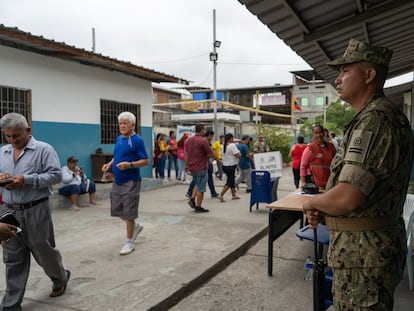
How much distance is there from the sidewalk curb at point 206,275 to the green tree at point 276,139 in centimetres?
1357

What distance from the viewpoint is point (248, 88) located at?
177 feet

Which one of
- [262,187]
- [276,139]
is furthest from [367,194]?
[276,139]

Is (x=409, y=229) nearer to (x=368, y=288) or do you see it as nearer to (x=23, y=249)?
(x=368, y=288)

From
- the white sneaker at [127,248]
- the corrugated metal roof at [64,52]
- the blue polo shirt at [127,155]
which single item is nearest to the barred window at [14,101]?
the corrugated metal roof at [64,52]

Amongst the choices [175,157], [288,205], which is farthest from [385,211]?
[175,157]

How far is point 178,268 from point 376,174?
3.23 metres

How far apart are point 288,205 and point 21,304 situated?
2.83m

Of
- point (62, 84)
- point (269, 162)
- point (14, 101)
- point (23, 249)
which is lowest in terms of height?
point (23, 249)

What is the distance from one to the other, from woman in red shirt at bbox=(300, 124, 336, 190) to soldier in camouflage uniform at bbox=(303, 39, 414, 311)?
12.7 ft

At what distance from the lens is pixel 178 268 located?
14.8 feet

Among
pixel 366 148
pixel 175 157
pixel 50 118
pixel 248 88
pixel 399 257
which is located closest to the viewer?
pixel 366 148

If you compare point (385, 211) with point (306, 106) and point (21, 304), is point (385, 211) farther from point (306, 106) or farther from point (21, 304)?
point (306, 106)

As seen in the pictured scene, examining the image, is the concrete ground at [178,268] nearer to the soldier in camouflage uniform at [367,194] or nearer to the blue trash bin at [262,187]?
the blue trash bin at [262,187]

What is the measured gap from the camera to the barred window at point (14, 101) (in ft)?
26.6
